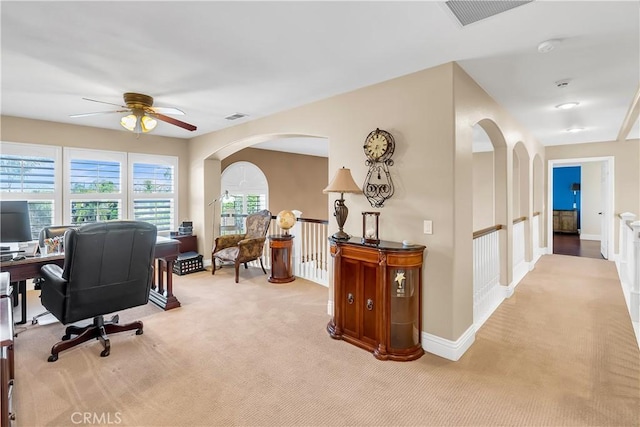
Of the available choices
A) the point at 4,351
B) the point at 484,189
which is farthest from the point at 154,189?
the point at 484,189

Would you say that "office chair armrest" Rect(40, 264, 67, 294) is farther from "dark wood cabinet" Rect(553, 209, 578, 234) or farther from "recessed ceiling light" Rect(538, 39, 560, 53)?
"dark wood cabinet" Rect(553, 209, 578, 234)

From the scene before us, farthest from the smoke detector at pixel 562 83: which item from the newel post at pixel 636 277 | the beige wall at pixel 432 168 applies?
the newel post at pixel 636 277

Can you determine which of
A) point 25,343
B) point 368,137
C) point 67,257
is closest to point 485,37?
point 368,137

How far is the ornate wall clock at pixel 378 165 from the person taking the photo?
3134 millimetres

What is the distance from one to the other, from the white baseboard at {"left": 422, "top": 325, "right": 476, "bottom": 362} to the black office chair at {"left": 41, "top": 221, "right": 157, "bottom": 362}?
8.96ft

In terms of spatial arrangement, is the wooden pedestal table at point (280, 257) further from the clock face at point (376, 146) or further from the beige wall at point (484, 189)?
the beige wall at point (484, 189)

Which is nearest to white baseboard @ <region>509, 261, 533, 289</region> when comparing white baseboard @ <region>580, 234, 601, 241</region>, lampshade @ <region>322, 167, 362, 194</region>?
lampshade @ <region>322, 167, 362, 194</region>

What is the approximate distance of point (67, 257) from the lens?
8.45ft

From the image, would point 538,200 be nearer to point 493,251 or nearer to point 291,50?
point 493,251

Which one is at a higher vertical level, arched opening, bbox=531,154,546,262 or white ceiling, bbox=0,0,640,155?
white ceiling, bbox=0,0,640,155

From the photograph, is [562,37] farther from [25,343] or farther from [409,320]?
[25,343]

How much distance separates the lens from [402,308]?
2.85m

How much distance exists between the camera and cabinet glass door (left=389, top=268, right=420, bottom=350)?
9.28ft

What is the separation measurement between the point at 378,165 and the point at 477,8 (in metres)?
1.55
